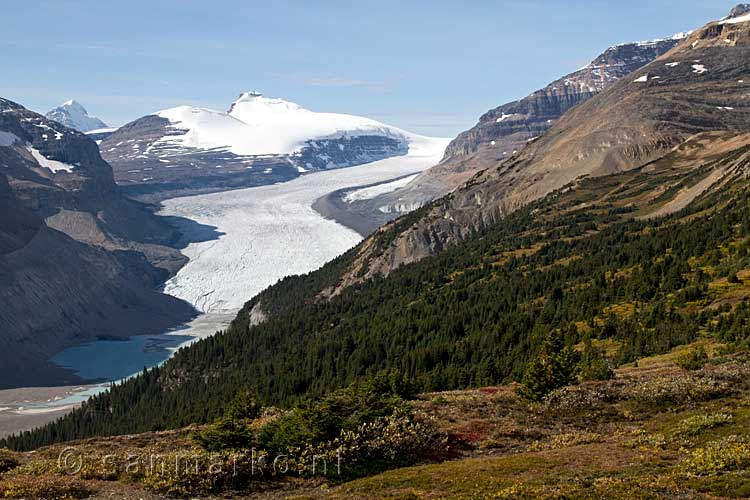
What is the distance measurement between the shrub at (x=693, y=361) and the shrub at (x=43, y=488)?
33.9 meters

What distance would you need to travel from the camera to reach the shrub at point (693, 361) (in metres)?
42.8

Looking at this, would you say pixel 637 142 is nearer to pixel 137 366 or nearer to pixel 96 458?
pixel 137 366

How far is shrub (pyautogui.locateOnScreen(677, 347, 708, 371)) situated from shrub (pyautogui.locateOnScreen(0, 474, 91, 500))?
111 ft

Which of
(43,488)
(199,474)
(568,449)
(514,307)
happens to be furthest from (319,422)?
(514,307)

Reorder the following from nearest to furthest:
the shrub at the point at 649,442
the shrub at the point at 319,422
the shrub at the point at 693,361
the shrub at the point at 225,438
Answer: the shrub at the point at 649,442 < the shrub at the point at 319,422 < the shrub at the point at 225,438 < the shrub at the point at 693,361

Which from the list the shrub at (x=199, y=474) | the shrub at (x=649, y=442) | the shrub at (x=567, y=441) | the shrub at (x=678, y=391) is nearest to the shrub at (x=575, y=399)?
the shrub at (x=678, y=391)

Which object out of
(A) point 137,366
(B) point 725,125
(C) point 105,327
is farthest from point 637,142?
(C) point 105,327

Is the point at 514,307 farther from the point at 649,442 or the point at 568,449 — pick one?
the point at 649,442

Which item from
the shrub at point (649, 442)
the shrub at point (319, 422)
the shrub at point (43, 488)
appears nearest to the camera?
the shrub at point (43, 488)

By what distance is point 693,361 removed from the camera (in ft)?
143

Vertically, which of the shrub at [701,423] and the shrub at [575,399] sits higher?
the shrub at [701,423]

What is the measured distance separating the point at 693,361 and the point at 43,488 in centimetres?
3598

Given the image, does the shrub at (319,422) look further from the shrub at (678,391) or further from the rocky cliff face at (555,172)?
the rocky cliff face at (555,172)

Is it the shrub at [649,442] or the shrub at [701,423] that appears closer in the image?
the shrub at [649,442]
